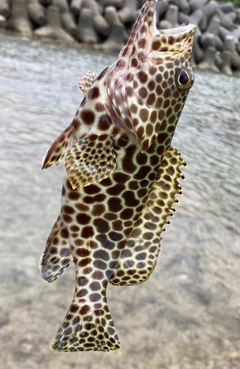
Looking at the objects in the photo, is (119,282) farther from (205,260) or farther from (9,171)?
(9,171)

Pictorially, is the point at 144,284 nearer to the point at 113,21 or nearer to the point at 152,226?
the point at 152,226

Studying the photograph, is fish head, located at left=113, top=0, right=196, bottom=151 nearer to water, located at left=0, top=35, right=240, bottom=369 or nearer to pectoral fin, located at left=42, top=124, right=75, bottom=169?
pectoral fin, located at left=42, top=124, right=75, bottom=169

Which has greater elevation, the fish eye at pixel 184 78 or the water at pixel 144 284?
the fish eye at pixel 184 78

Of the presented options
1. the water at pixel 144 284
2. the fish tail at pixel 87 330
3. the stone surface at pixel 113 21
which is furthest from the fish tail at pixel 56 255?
the stone surface at pixel 113 21

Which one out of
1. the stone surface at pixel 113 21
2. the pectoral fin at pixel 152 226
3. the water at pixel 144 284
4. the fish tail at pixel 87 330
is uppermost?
the pectoral fin at pixel 152 226

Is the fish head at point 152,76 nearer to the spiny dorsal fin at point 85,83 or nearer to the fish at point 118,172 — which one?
the fish at point 118,172

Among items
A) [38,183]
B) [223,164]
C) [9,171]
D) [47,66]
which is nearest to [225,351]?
[38,183]

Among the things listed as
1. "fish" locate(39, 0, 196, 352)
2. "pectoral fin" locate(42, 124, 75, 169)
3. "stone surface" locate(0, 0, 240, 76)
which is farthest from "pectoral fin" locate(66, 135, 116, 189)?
"stone surface" locate(0, 0, 240, 76)

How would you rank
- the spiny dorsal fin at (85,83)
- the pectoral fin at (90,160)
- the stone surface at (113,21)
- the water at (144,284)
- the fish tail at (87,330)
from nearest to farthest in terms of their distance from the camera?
the pectoral fin at (90,160)
the fish tail at (87,330)
the spiny dorsal fin at (85,83)
the water at (144,284)
the stone surface at (113,21)
